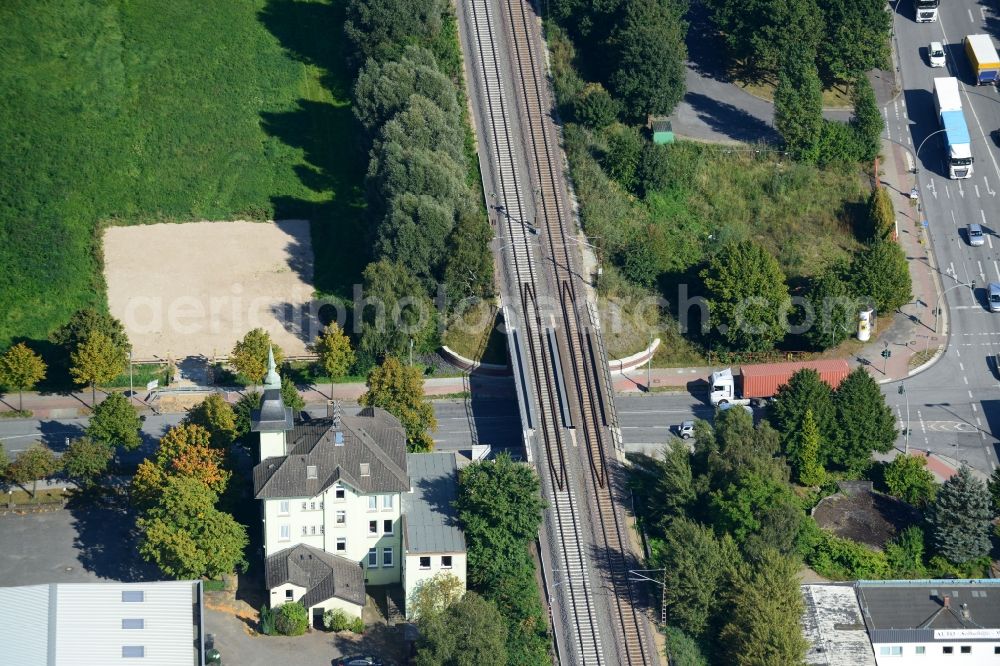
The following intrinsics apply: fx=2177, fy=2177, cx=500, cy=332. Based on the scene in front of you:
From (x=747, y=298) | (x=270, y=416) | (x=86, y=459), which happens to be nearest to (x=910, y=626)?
(x=747, y=298)

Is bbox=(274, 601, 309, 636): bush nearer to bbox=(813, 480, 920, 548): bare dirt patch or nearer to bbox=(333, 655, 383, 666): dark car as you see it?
bbox=(333, 655, 383, 666): dark car

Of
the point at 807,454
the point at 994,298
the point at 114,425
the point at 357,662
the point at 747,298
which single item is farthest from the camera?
the point at 994,298

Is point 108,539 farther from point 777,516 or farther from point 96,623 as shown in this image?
point 777,516

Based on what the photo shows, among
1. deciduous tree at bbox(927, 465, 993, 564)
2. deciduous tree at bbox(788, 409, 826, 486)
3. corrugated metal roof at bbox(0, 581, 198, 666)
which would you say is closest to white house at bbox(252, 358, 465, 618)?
corrugated metal roof at bbox(0, 581, 198, 666)

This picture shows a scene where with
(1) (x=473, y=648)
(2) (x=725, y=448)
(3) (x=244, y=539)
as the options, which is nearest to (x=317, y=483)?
(3) (x=244, y=539)

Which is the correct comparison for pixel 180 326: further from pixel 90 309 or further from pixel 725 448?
pixel 725 448

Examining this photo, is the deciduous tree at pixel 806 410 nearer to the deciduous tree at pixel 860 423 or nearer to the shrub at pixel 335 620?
the deciduous tree at pixel 860 423
